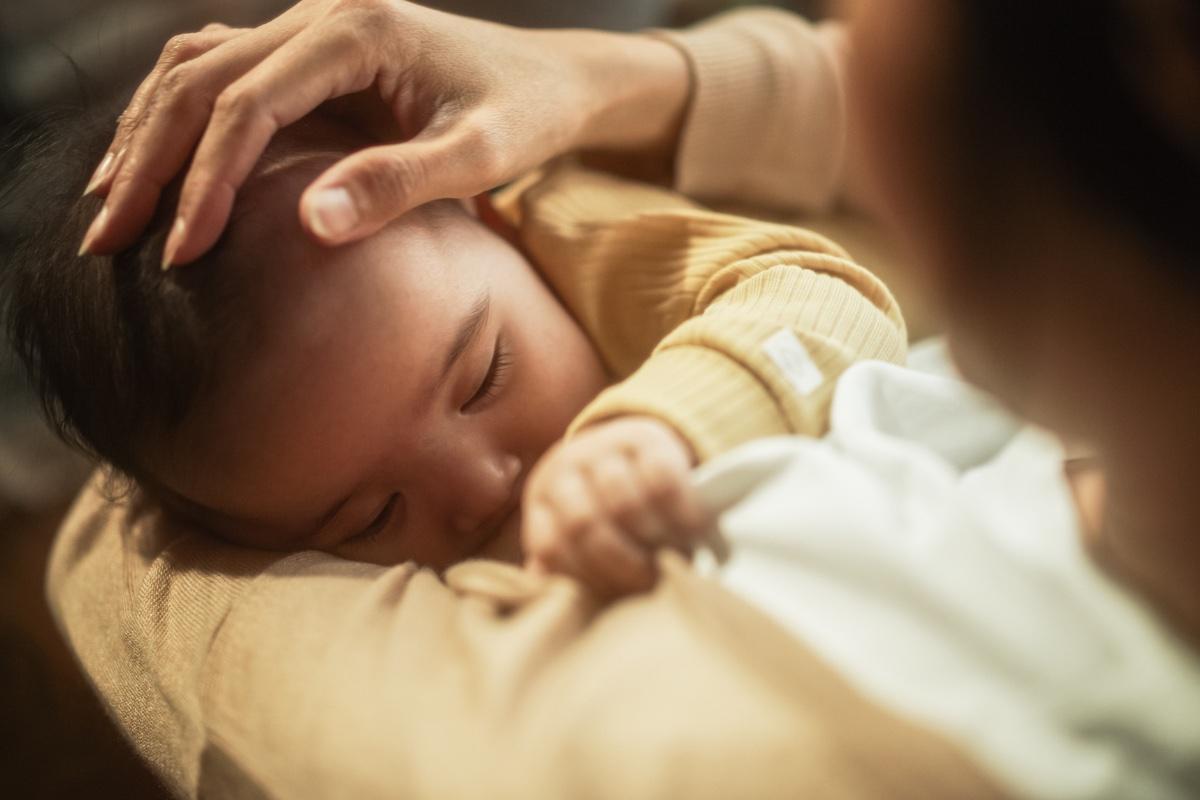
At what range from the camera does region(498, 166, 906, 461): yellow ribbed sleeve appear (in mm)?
625

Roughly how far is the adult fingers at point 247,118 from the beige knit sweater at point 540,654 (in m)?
0.27

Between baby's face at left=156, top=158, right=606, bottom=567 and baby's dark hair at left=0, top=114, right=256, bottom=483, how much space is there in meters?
0.03

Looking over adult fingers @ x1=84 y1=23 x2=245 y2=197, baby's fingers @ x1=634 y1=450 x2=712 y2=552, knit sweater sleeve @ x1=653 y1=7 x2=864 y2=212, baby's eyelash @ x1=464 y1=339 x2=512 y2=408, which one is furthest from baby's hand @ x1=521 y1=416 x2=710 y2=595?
knit sweater sleeve @ x1=653 y1=7 x2=864 y2=212

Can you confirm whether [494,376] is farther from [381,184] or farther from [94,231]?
[94,231]

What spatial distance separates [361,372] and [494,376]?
128mm

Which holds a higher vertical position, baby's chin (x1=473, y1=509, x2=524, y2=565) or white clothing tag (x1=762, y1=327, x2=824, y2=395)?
white clothing tag (x1=762, y1=327, x2=824, y2=395)

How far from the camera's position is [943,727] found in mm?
393

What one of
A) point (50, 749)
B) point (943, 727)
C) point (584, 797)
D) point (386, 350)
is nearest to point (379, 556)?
point (386, 350)

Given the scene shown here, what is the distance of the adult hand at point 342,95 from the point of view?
→ 0.68 m

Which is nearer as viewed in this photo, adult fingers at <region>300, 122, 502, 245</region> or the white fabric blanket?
the white fabric blanket

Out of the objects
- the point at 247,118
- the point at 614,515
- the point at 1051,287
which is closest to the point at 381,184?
the point at 247,118

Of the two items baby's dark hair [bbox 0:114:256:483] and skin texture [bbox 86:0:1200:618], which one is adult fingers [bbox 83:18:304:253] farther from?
skin texture [bbox 86:0:1200:618]

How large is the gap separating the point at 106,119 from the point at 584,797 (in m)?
0.80

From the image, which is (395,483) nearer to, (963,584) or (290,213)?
(290,213)
